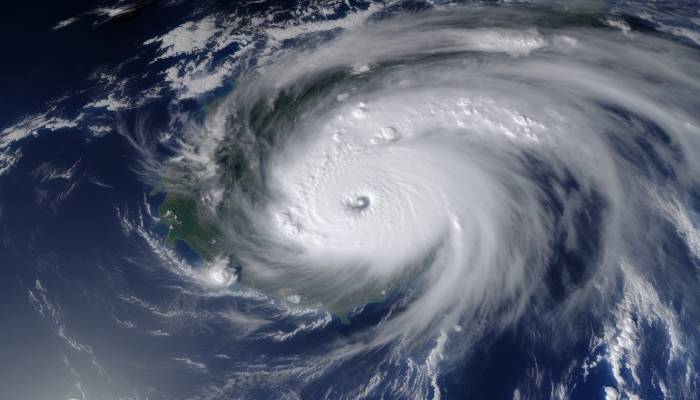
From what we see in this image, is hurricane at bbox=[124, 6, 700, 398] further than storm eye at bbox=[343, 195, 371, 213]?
No

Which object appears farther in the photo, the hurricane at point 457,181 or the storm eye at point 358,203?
the storm eye at point 358,203

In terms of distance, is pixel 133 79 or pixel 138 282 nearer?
pixel 138 282

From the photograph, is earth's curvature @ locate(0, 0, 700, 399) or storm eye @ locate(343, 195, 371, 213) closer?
earth's curvature @ locate(0, 0, 700, 399)

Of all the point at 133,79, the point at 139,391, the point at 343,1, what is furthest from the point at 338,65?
the point at 139,391

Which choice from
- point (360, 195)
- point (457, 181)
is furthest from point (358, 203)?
point (457, 181)

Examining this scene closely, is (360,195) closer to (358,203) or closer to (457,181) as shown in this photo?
(358,203)

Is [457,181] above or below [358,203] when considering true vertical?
above

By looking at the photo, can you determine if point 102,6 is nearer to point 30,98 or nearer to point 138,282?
point 30,98

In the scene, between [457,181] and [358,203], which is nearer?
[358,203]
